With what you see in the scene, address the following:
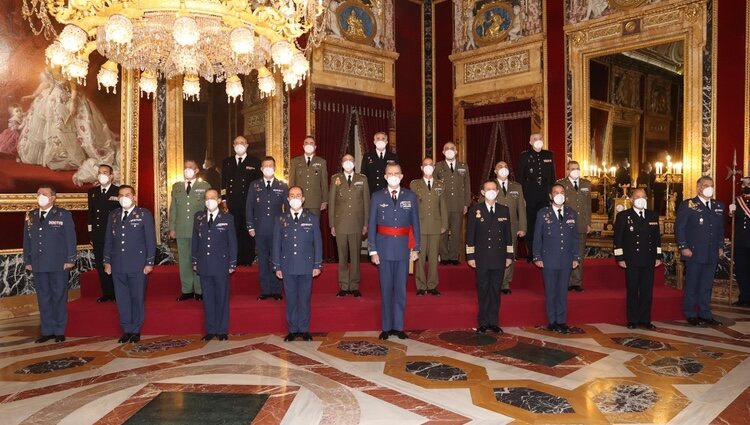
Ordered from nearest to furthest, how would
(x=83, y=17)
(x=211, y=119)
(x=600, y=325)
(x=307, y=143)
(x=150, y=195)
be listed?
(x=83, y=17) → (x=600, y=325) → (x=307, y=143) → (x=150, y=195) → (x=211, y=119)

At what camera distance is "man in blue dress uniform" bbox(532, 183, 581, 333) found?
5980 mm

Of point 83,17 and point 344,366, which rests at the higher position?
point 83,17

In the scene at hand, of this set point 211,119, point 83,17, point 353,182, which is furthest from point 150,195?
point 83,17

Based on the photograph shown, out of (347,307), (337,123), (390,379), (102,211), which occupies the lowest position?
(390,379)

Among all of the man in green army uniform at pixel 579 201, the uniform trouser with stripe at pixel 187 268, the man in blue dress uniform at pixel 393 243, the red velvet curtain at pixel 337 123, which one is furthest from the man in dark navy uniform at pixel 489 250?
the red velvet curtain at pixel 337 123

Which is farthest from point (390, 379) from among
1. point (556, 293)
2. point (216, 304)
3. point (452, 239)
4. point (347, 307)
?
point (452, 239)

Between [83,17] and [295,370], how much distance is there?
3.21m

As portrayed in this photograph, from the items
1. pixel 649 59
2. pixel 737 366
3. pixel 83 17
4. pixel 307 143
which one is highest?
pixel 649 59

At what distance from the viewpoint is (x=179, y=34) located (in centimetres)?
390

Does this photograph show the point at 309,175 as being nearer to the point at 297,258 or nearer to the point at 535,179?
the point at 297,258

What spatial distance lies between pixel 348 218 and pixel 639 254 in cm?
328

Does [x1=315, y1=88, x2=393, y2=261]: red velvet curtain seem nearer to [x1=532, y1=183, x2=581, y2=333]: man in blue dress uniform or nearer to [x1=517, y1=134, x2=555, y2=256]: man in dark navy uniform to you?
[x1=517, y1=134, x2=555, y2=256]: man in dark navy uniform

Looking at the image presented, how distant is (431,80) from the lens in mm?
11102

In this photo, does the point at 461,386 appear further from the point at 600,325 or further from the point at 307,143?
the point at 307,143
